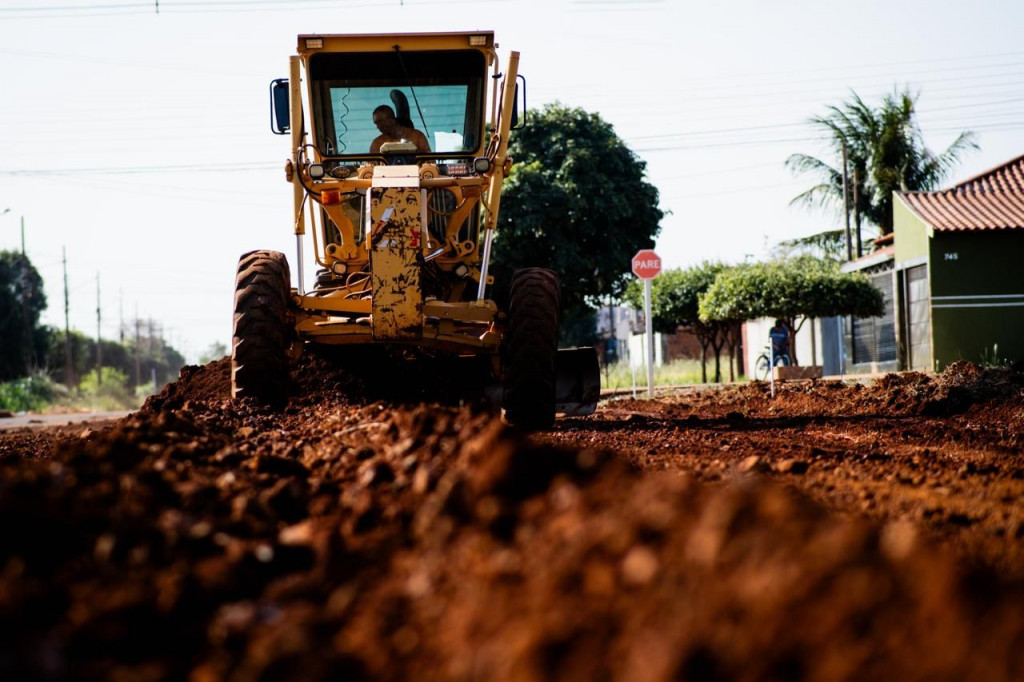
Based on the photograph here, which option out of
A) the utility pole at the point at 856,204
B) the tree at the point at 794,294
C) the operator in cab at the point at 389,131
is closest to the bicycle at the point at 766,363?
the tree at the point at 794,294

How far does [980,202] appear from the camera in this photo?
2675 centimetres

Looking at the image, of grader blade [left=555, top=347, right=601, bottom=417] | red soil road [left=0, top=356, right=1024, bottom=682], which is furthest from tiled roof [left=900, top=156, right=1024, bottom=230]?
red soil road [left=0, top=356, right=1024, bottom=682]

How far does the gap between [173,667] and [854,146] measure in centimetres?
4199

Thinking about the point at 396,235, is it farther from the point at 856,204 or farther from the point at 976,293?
the point at 856,204

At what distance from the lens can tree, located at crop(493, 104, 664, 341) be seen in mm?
34219

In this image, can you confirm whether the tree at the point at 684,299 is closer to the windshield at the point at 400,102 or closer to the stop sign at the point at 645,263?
the stop sign at the point at 645,263

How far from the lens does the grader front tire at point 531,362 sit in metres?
9.45

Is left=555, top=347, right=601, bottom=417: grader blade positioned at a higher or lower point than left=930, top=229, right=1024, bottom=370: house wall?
lower

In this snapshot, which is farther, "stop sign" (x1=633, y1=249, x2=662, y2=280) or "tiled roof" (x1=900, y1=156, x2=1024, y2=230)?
"tiled roof" (x1=900, y1=156, x2=1024, y2=230)

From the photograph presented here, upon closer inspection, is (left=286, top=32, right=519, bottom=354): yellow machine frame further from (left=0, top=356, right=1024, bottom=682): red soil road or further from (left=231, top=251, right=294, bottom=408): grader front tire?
(left=0, top=356, right=1024, bottom=682): red soil road

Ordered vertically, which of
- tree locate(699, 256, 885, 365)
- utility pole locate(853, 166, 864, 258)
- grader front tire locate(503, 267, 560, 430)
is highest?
utility pole locate(853, 166, 864, 258)

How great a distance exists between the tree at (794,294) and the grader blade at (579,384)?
17.3 m

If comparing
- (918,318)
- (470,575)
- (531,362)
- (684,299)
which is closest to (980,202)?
(918,318)

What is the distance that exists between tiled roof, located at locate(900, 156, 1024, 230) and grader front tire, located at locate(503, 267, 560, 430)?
1723cm
